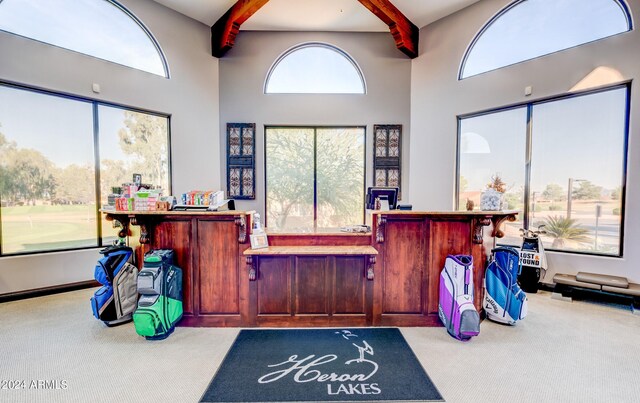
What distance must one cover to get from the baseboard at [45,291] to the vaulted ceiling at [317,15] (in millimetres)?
4574

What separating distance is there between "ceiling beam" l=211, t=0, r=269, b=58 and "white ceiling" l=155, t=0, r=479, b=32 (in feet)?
0.38

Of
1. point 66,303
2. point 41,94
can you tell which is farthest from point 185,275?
point 41,94

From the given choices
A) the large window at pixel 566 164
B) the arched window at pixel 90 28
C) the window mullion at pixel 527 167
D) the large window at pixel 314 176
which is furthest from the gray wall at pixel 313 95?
the window mullion at pixel 527 167

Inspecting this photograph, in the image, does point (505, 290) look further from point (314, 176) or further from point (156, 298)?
point (314, 176)

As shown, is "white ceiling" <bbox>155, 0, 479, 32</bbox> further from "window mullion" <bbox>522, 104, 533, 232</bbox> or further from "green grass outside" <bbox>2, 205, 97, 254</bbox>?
"green grass outside" <bbox>2, 205, 97, 254</bbox>

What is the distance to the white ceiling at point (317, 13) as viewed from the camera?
4398mm

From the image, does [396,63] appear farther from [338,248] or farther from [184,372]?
[184,372]

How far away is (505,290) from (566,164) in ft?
7.99

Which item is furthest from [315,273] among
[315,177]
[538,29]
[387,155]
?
[538,29]

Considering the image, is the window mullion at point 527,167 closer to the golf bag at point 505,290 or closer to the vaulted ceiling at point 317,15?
the golf bag at point 505,290

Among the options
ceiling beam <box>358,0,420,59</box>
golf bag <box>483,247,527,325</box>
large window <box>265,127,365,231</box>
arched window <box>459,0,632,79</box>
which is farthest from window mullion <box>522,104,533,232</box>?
large window <box>265,127,365,231</box>

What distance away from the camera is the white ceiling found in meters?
4.40

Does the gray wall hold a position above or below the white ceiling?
below

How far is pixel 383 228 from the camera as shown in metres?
2.73
